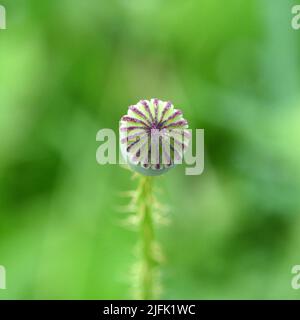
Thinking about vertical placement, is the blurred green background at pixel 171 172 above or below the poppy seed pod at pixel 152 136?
above

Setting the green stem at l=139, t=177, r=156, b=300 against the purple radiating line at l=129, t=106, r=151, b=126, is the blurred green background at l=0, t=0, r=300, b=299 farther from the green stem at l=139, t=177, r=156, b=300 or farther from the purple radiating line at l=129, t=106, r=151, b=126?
the purple radiating line at l=129, t=106, r=151, b=126

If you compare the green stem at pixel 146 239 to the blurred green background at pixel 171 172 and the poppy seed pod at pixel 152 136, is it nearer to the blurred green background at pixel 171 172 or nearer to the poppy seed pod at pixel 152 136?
the poppy seed pod at pixel 152 136

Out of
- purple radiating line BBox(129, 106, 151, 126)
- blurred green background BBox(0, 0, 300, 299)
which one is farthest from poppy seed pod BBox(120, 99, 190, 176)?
blurred green background BBox(0, 0, 300, 299)

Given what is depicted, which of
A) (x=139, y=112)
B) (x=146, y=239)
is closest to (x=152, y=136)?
(x=139, y=112)

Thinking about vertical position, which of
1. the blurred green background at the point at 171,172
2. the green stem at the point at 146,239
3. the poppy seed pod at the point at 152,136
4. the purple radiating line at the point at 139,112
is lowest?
the green stem at the point at 146,239

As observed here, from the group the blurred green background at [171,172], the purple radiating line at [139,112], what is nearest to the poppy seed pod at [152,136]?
the purple radiating line at [139,112]

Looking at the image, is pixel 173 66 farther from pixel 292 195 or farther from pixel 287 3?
pixel 292 195
